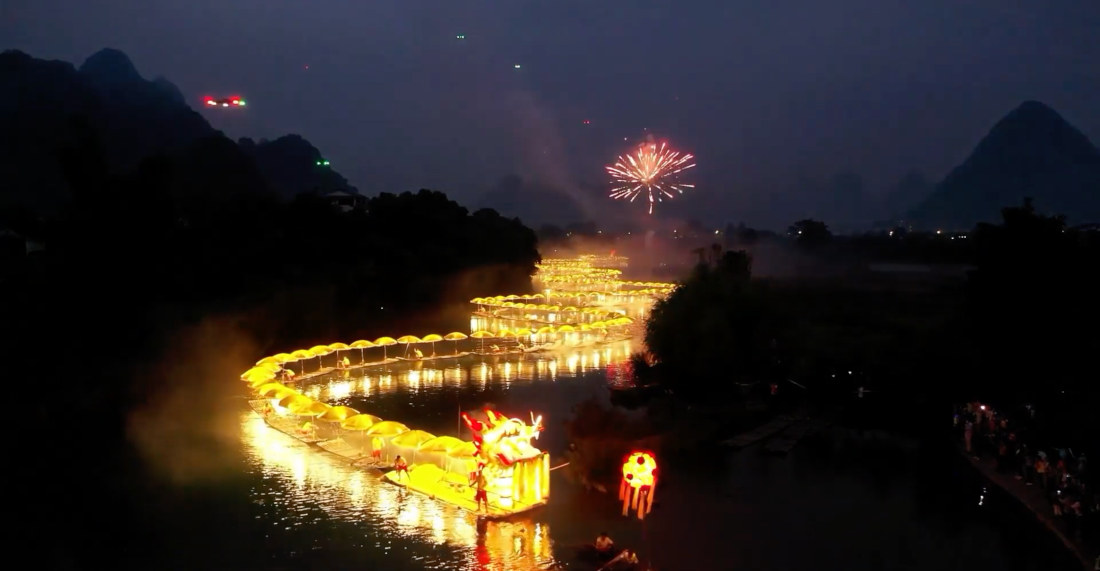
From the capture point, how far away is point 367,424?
2036 cm

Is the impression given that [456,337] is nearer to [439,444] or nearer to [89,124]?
[439,444]

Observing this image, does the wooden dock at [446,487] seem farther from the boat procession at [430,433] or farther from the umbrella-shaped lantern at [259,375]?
the umbrella-shaped lantern at [259,375]

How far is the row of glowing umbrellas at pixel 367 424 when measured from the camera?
59.1ft

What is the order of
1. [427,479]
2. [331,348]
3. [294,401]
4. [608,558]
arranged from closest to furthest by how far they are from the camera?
[608,558] < [427,479] < [294,401] < [331,348]

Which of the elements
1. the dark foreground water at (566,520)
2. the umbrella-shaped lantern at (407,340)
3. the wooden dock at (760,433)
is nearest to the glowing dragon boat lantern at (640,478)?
the dark foreground water at (566,520)

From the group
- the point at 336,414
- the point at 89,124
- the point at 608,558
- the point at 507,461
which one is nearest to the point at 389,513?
the point at 507,461

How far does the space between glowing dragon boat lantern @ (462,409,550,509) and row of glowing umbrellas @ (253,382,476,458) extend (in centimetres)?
71

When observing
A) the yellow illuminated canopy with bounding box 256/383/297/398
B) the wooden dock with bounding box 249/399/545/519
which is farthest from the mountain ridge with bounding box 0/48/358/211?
the wooden dock with bounding box 249/399/545/519

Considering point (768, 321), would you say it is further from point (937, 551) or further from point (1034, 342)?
point (937, 551)

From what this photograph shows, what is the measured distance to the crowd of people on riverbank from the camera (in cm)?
1481

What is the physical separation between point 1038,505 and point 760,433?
8.20m

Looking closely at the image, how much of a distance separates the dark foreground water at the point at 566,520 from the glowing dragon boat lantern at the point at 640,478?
364mm

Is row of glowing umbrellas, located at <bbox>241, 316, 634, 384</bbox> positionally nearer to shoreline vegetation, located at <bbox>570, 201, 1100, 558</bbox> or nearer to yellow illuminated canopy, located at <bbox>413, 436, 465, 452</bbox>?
shoreline vegetation, located at <bbox>570, 201, 1100, 558</bbox>

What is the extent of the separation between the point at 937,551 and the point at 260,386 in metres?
20.1
